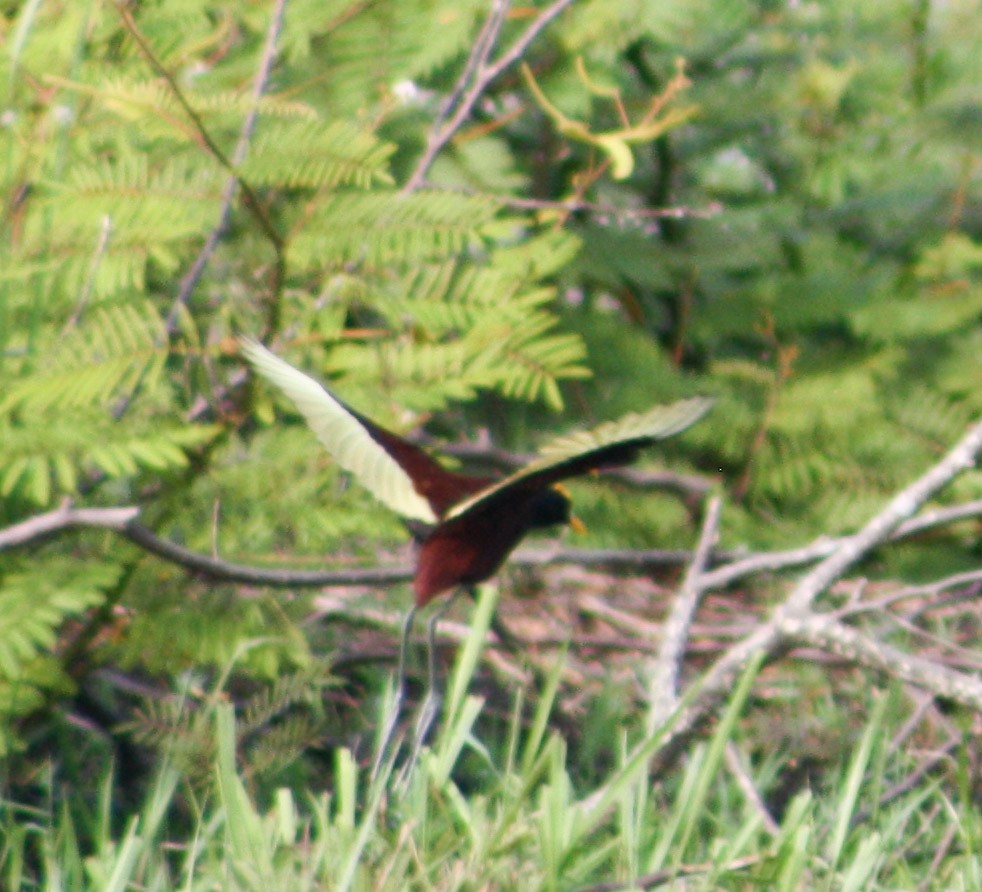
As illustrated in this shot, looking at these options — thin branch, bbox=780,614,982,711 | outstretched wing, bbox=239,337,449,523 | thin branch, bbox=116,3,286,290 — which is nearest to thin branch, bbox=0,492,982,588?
thin branch, bbox=780,614,982,711

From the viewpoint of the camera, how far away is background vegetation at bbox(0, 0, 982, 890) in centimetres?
174

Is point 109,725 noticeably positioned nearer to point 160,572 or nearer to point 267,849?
point 160,572

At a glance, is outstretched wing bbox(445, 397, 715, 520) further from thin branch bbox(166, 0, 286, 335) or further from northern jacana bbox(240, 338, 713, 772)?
thin branch bbox(166, 0, 286, 335)

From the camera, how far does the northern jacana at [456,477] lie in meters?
1.56

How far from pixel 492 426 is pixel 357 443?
1405 mm

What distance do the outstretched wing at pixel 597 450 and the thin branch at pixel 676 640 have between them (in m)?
0.53

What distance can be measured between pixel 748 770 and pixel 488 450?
0.87 m

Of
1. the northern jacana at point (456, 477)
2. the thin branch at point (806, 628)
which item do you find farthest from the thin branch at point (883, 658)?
the northern jacana at point (456, 477)

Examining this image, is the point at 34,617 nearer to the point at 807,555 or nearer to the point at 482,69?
the point at 482,69

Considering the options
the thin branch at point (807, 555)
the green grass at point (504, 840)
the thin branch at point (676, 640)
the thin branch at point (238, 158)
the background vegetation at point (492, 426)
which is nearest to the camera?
the green grass at point (504, 840)

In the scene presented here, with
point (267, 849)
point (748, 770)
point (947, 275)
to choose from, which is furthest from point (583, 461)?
point (947, 275)

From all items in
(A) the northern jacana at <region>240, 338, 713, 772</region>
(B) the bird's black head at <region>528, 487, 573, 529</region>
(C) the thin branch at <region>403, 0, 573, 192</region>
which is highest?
(C) the thin branch at <region>403, 0, 573, 192</region>

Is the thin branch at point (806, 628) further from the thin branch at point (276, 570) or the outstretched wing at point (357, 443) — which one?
the outstretched wing at point (357, 443)

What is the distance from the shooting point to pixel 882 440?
2768 mm
